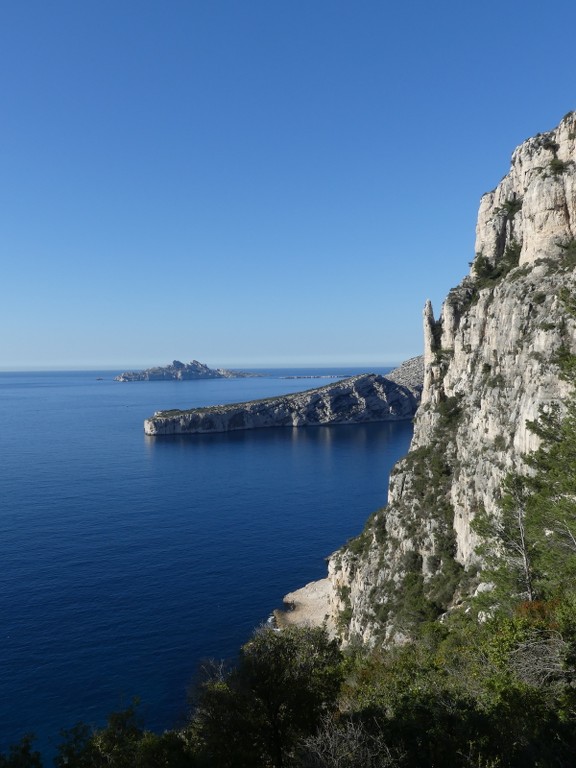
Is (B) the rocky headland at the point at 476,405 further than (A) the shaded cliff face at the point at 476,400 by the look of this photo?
No

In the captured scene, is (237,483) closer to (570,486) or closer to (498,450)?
(498,450)

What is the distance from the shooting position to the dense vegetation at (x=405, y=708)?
58.0 ft

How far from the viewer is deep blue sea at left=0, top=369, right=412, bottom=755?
51844mm

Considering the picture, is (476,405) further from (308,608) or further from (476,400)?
(308,608)

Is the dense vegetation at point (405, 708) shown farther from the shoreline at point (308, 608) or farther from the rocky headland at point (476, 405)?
the shoreline at point (308, 608)

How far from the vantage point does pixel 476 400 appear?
58594 mm

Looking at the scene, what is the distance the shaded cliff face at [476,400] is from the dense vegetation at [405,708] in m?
19.1

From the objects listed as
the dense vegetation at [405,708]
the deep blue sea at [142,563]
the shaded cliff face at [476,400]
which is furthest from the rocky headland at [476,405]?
the dense vegetation at [405,708]

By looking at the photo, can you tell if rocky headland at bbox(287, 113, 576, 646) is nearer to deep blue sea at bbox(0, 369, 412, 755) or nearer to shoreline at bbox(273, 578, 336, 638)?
shoreline at bbox(273, 578, 336, 638)

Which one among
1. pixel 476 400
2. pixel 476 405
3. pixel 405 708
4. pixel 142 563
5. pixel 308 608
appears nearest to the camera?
pixel 405 708

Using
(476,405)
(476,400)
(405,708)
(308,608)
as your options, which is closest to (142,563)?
(308,608)

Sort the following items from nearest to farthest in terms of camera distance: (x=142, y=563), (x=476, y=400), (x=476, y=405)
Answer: (x=476, y=405) → (x=476, y=400) → (x=142, y=563)

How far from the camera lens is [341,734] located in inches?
697

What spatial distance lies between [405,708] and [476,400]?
43.2 metres
